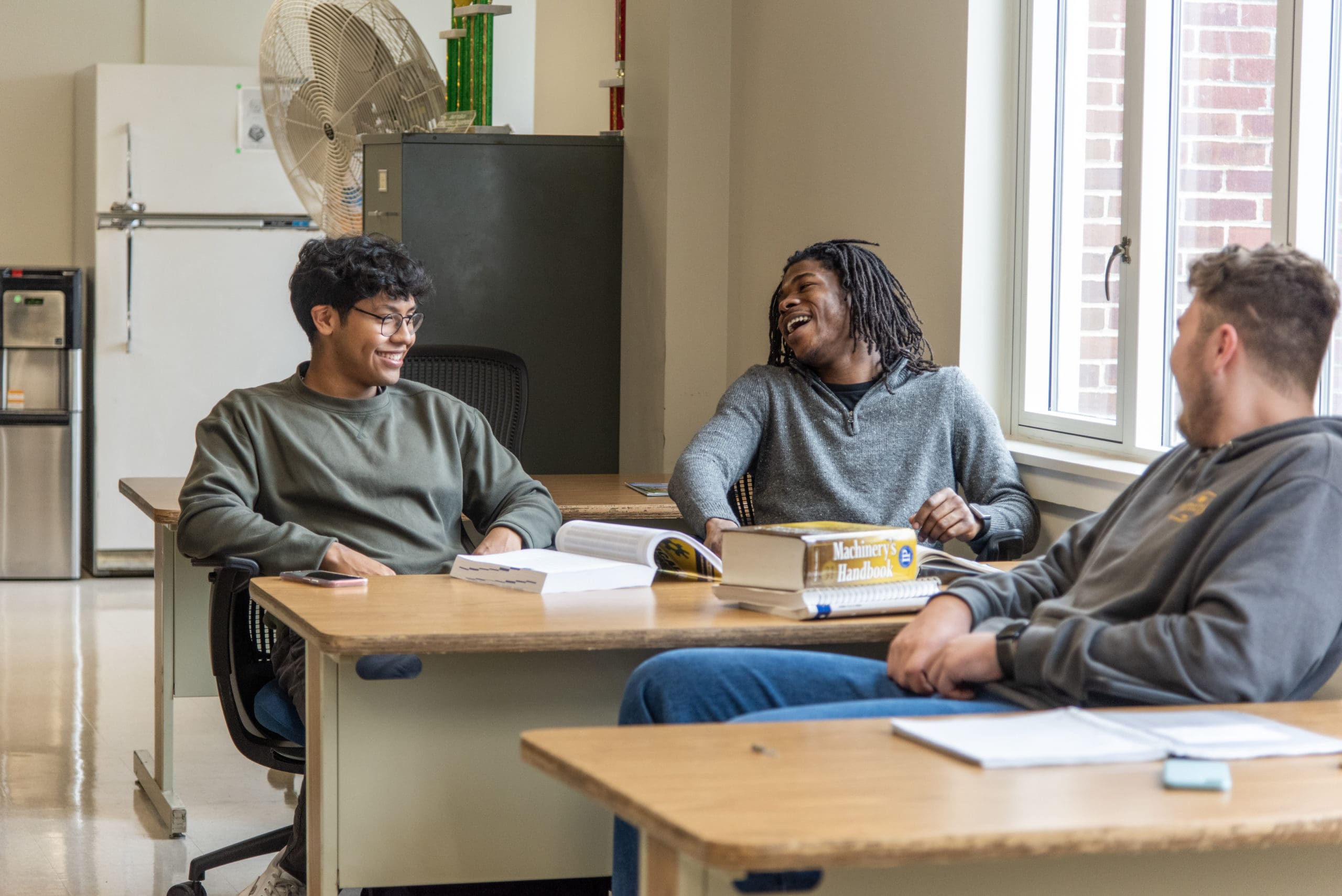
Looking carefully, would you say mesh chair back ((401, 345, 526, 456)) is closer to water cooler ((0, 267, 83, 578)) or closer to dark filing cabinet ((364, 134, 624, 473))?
dark filing cabinet ((364, 134, 624, 473))

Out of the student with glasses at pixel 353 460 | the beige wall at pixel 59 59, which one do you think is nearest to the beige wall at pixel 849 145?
the student with glasses at pixel 353 460

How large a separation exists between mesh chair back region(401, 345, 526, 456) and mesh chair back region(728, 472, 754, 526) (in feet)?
2.10

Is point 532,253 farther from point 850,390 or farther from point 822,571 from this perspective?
point 822,571

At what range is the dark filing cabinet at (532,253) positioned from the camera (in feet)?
14.2

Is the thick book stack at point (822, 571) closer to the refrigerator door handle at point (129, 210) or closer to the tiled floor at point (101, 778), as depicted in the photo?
the tiled floor at point (101, 778)

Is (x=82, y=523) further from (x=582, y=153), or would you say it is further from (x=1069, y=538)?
(x=1069, y=538)

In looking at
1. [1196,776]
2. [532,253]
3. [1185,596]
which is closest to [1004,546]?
[1185,596]

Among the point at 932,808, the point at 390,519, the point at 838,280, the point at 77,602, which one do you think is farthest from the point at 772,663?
the point at 77,602

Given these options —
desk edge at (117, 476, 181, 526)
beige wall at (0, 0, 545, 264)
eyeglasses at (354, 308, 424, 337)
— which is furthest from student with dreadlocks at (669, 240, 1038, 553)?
beige wall at (0, 0, 545, 264)

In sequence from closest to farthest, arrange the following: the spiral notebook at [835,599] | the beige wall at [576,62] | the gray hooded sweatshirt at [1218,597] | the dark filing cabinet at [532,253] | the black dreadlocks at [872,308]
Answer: the gray hooded sweatshirt at [1218,597]
the spiral notebook at [835,599]
the black dreadlocks at [872,308]
the dark filing cabinet at [532,253]
the beige wall at [576,62]

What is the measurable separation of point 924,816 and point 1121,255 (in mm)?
1870

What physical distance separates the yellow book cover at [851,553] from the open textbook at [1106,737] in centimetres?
53

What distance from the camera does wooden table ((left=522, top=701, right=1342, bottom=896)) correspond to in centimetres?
105

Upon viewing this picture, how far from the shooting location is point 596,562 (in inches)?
85.3
